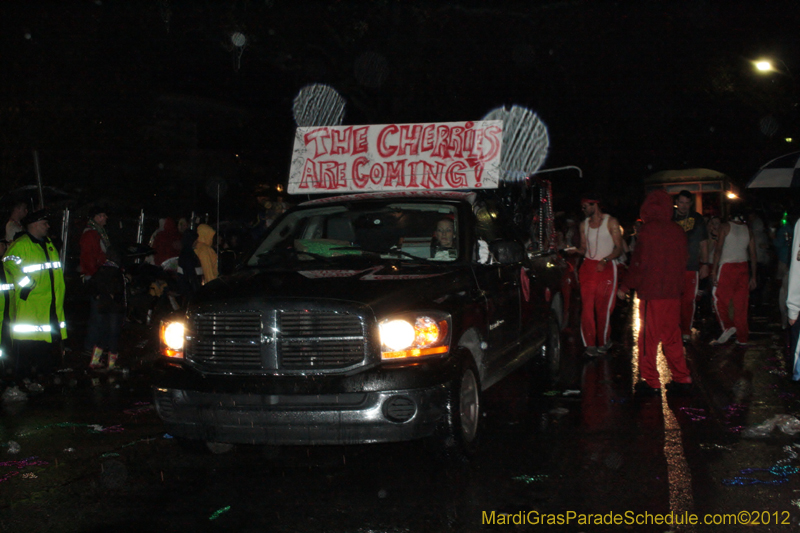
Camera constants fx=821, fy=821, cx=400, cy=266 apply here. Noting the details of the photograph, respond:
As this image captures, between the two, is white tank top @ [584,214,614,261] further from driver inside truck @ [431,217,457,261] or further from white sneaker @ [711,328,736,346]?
driver inside truck @ [431,217,457,261]

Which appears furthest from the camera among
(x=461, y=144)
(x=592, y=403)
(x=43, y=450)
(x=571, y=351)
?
(x=571, y=351)

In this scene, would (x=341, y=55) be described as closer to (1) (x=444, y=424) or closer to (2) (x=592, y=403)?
(2) (x=592, y=403)

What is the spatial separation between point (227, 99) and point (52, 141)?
9.75 metres

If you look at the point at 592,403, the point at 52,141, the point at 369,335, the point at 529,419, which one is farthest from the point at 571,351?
the point at 52,141

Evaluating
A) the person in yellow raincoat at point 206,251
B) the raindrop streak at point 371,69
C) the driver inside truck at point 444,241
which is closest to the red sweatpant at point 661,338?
the driver inside truck at point 444,241

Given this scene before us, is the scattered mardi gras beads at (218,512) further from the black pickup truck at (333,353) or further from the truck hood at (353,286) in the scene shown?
the truck hood at (353,286)

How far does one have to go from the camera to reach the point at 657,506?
4.46 metres

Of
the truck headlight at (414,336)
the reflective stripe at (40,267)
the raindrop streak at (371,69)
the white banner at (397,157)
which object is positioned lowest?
the truck headlight at (414,336)

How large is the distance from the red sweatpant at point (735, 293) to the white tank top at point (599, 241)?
2.28 m

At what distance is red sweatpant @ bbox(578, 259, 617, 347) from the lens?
929 cm

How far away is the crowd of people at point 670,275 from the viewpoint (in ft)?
23.9

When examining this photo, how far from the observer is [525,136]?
3231 cm

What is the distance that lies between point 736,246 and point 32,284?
8.31 metres

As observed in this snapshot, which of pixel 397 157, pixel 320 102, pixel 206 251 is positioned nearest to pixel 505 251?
pixel 397 157
